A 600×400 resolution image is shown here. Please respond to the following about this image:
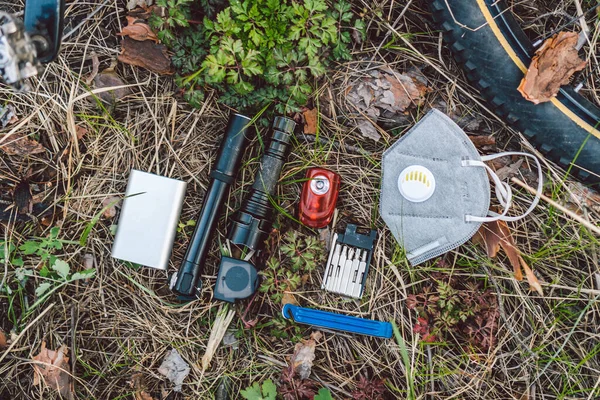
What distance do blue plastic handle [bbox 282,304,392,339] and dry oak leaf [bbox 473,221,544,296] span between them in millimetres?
704

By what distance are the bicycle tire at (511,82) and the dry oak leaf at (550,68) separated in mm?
39

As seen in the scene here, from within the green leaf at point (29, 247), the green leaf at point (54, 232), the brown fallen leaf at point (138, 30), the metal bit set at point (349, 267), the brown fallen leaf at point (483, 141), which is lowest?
the metal bit set at point (349, 267)

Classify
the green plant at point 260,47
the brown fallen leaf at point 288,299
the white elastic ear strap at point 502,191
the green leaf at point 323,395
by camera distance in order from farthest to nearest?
the brown fallen leaf at point 288,299 → the white elastic ear strap at point 502,191 → the green leaf at point 323,395 → the green plant at point 260,47

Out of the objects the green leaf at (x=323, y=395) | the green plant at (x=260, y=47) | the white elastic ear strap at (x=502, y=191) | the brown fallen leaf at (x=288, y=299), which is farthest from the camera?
the brown fallen leaf at (x=288, y=299)

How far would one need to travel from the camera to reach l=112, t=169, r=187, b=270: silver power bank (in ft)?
8.68

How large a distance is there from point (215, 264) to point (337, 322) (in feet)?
2.52

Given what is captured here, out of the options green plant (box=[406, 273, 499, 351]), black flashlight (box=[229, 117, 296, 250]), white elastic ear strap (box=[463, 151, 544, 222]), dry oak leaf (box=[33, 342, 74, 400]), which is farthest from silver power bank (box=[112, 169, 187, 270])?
white elastic ear strap (box=[463, 151, 544, 222])

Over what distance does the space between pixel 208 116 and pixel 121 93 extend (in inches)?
20.1

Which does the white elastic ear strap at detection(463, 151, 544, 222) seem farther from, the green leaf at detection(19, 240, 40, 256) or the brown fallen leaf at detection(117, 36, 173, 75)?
the green leaf at detection(19, 240, 40, 256)

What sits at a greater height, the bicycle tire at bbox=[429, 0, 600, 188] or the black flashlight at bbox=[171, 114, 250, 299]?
the bicycle tire at bbox=[429, 0, 600, 188]

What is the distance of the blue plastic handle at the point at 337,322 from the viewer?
2.62 m

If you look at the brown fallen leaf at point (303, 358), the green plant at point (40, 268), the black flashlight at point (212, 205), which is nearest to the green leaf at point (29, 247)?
the green plant at point (40, 268)

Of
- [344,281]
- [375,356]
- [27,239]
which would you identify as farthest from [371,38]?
[27,239]

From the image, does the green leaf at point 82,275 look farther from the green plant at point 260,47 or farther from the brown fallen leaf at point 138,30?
the brown fallen leaf at point 138,30
